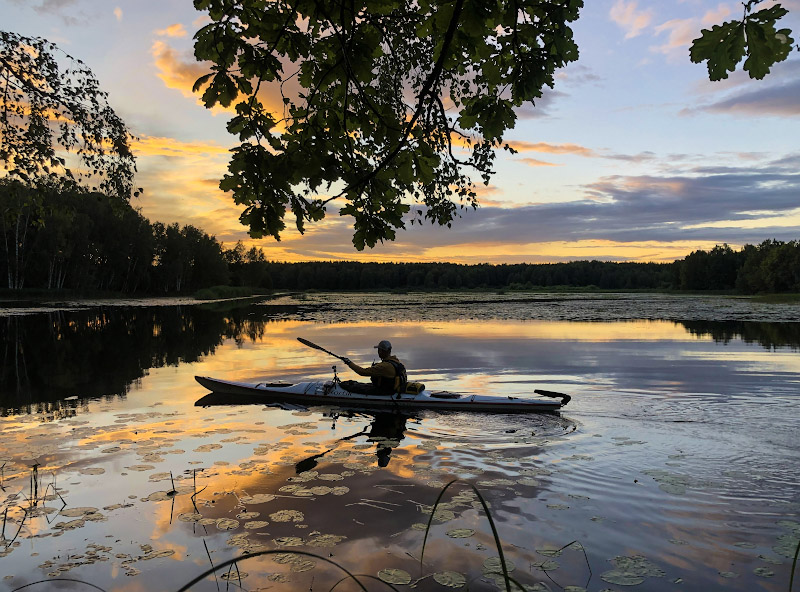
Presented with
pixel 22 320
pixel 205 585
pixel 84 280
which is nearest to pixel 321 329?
pixel 22 320

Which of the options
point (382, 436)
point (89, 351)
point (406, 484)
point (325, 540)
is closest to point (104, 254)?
point (89, 351)

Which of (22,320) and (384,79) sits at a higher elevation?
(384,79)

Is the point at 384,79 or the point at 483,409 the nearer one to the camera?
the point at 384,79

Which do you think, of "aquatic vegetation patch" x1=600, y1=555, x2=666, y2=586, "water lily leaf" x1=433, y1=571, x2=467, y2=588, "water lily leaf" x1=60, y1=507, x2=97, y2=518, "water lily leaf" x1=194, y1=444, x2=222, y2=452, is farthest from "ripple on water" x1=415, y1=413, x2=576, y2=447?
"water lily leaf" x1=60, y1=507, x2=97, y2=518

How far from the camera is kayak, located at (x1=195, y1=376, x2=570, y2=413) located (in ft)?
35.7

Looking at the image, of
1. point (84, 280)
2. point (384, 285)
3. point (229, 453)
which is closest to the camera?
point (229, 453)

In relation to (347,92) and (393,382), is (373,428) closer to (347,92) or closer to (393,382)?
(393,382)

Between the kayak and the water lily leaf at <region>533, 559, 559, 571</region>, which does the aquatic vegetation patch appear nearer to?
the water lily leaf at <region>533, 559, 559, 571</region>

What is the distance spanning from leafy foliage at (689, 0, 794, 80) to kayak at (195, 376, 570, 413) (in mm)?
8947

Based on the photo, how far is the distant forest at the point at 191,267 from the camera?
4981 cm

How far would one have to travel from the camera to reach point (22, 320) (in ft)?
100

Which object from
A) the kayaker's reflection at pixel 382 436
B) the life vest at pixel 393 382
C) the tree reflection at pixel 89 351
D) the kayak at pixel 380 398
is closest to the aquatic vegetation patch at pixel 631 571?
the kayaker's reflection at pixel 382 436

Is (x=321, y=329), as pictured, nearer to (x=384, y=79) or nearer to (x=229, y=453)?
(x=229, y=453)

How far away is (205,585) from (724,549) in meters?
4.60
